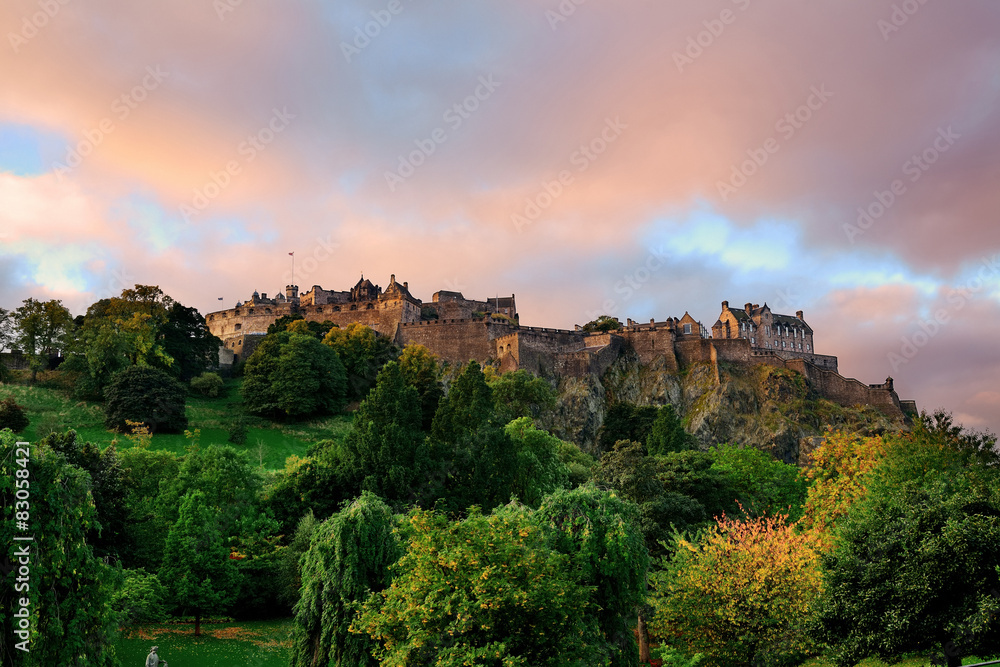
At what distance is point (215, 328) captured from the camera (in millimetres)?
107875

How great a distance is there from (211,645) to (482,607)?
15.9m

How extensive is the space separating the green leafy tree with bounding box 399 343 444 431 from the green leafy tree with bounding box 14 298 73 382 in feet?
97.3

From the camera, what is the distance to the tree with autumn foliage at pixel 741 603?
2133cm

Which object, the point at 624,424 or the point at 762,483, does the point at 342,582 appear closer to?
the point at 762,483

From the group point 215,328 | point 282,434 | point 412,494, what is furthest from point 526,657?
point 215,328

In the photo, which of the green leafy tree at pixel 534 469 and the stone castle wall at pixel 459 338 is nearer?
the green leafy tree at pixel 534 469

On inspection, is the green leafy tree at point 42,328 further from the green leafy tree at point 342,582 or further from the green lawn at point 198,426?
the green leafy tree at point 342,582

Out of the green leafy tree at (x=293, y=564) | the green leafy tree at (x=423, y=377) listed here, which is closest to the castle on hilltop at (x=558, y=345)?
the green leafy tree at (x=423, y=377)

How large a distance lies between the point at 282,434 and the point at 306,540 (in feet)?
99.7

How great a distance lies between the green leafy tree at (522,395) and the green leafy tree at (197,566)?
35365 mm

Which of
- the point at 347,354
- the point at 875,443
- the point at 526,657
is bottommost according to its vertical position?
the point at 526,657

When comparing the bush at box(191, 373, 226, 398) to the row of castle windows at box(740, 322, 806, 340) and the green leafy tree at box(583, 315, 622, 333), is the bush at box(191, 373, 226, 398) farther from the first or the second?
the row of castle windows at box(740, 322, 806, 340)

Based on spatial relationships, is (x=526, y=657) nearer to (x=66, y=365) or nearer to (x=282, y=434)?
(x=282, y=434)

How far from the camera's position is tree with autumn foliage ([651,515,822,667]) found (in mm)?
21328
